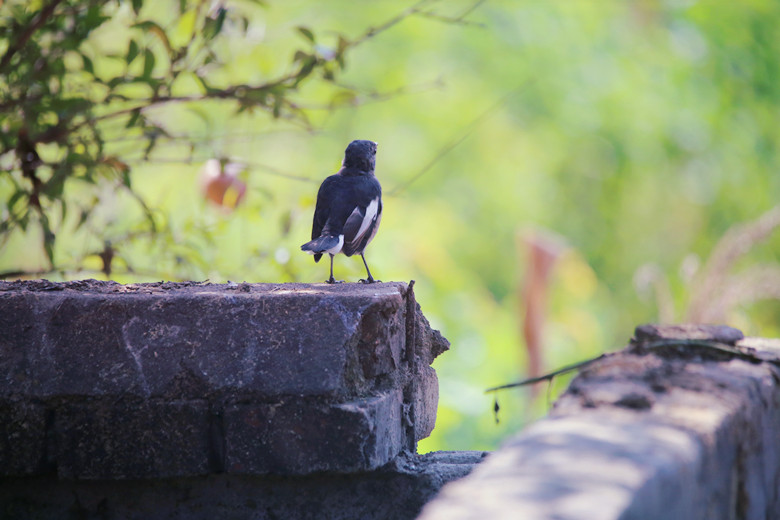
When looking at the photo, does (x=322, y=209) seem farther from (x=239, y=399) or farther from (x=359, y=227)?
(x=239, y=399)

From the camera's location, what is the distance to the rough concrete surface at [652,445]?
1332 mm

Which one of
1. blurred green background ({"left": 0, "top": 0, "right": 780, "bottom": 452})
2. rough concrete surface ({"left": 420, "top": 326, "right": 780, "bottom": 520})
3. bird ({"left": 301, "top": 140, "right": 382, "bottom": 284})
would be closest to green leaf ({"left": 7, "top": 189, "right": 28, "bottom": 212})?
bird ({"left": 301, "top": 140, "right": 382, "bottom": 284})

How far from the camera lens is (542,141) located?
37.3 feet

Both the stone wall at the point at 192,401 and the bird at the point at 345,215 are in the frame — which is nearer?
the stone wall at the point at 192,401

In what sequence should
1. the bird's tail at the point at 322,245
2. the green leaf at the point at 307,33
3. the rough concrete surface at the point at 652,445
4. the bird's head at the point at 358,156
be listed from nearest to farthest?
1. the rough concrete surface at the point at 652,445
2. the bird's tail at the point at 322,245
3. the green leaf at the point at 307,33
4. the bird's head at the point at 358,156

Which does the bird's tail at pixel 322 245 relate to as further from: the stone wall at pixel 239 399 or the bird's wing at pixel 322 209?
the stone wall at pixel 239 399

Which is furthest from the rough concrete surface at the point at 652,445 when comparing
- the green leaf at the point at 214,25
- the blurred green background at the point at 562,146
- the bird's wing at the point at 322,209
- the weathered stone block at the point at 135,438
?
the blurred green background at the point at 562,146

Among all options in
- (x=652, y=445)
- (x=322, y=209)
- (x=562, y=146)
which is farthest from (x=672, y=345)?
(x=562, y=146)

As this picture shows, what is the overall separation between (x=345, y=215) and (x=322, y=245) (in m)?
0.19

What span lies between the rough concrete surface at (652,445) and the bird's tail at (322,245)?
1.17 m

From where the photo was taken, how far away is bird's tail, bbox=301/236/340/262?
2.92 metres

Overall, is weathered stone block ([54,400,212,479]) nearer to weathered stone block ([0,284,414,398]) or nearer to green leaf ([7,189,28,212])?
weathered stone block ([0,284,414,398])

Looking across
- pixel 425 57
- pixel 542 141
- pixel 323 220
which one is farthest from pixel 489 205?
pixel 323 220

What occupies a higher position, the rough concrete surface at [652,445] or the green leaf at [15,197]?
the green leaf at [15,197]
